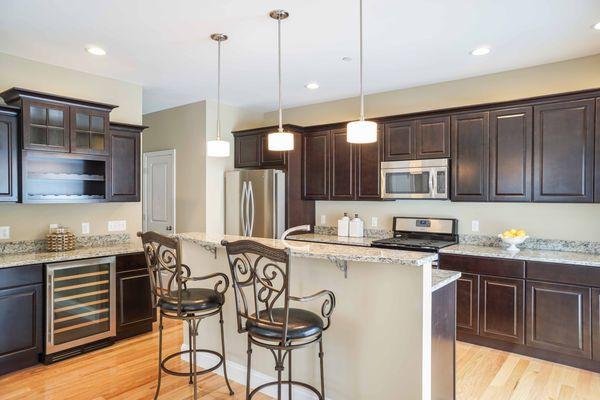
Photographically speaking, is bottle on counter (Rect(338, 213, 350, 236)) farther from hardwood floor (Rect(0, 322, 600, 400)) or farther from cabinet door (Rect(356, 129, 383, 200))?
hardwood floor (Rect(0, 322, 600, 400))

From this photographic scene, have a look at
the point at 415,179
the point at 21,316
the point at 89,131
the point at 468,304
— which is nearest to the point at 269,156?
the point at 415,179

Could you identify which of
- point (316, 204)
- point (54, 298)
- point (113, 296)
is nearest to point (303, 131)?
point (316, 204)

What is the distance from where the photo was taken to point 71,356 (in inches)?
133

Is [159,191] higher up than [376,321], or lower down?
higher up

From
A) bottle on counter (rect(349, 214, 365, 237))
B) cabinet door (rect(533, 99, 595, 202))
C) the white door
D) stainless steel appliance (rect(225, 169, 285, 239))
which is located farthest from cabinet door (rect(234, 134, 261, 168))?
cabinet door (rect(533, 99, 595, 202))

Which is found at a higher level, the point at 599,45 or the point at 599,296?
the point at 599,45

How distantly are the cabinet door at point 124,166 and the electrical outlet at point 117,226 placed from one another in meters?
0.40

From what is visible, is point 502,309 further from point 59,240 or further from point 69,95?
point 69,95

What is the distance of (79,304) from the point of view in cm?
343

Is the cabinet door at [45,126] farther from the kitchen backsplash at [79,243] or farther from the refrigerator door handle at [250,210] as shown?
the refrigerator door handle at [250,210]

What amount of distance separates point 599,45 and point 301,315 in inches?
Answer: 138

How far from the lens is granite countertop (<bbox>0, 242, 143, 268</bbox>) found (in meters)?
3.11

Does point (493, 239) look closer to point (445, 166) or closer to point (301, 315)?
point (445, 166)

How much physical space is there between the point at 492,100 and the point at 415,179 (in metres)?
1.16
